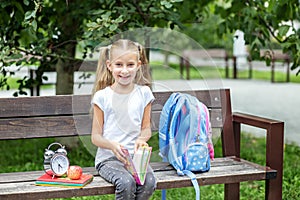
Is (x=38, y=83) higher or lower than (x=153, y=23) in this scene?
lower

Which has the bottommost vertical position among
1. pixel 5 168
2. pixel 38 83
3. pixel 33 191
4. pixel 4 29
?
pixel 5 168

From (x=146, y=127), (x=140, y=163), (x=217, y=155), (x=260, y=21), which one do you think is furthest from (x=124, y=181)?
(x=217, y=155)

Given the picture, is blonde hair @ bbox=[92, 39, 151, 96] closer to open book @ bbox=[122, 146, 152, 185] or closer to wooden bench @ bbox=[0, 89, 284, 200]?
wooden bench @ bbox=[0, 89, 284, 200]

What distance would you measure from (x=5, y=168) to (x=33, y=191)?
9.03 feet

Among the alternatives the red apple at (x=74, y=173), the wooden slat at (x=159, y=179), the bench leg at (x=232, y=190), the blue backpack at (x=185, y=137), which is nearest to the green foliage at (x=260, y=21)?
the bench leg at (x=232, y=190)

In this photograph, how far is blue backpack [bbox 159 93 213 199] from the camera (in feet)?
12.6

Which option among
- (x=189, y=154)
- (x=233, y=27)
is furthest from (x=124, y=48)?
(x=233, y=27)

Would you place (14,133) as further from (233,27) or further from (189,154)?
(233,27)

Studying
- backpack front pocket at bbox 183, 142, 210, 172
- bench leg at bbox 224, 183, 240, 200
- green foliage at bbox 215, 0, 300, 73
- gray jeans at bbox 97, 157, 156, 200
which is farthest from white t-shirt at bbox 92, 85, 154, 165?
green foliage at bbox 215, 0, 300, 73

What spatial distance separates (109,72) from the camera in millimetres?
3736

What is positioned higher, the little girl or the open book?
the little girl

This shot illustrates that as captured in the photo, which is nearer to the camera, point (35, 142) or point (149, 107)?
point (149, 107)

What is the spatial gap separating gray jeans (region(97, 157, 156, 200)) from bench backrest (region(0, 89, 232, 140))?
30 cm

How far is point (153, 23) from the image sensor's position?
19.1 ft
